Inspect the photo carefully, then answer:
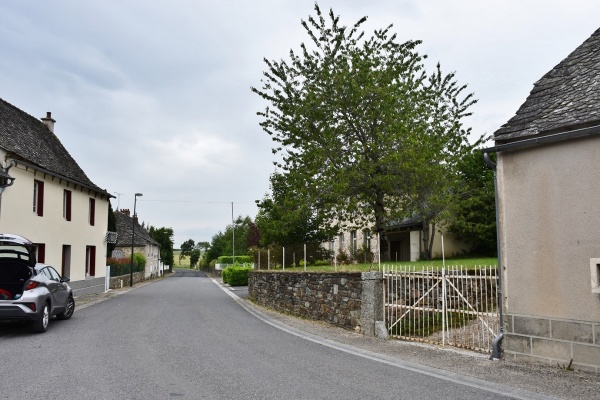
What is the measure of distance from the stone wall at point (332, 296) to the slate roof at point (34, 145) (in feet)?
34.6

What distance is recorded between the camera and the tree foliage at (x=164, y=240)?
8131 cm

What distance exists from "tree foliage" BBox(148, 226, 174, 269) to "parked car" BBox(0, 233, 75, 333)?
6983 centimetres

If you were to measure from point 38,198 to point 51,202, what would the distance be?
3.28 feet

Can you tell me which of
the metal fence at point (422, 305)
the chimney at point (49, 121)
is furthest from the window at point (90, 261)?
the metal fence at point (422, 305)

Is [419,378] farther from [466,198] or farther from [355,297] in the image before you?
[466,198]

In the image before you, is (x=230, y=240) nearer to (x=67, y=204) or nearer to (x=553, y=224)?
(x=67, y=204)

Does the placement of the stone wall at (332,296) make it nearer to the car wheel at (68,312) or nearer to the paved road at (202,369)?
the paved road at (202,369)

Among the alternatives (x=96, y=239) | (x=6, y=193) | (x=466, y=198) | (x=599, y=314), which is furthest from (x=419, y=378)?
(x=96, y=239)

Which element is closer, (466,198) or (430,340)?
(430,340)

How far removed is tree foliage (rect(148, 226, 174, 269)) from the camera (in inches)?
3201

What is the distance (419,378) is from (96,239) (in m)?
23.4

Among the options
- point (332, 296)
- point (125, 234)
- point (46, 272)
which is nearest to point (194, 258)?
point (125, 234)

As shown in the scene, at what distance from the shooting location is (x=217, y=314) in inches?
625

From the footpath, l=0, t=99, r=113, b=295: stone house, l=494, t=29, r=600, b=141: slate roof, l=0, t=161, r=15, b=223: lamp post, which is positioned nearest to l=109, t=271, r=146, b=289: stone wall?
l=0, t=99, r=113, b=295: stone house
